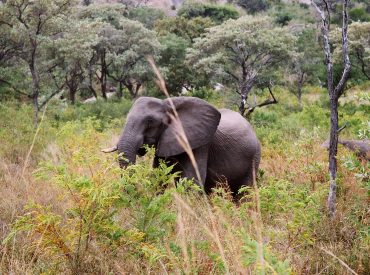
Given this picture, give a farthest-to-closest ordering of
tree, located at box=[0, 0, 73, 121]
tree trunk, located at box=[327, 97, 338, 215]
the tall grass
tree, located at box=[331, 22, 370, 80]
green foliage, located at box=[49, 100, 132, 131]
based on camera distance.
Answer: tree, located at box=[331, 22, 370, 80]
green foliage, located at box=[49, 100, 132, 131]
tree, located at box=[0, 0, 73, 121]
tree trunk, located at box=[327, 97, 338, 215]
the tall grass

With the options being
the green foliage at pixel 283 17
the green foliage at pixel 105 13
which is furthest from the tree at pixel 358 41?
the green foliage at pixel 283 17

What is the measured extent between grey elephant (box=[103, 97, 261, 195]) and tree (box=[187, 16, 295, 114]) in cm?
1203

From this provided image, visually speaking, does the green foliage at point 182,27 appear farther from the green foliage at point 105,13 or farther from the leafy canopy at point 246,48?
the leafy canopy at point 246,48

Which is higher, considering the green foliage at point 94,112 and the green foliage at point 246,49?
the green foliage at point 246,49

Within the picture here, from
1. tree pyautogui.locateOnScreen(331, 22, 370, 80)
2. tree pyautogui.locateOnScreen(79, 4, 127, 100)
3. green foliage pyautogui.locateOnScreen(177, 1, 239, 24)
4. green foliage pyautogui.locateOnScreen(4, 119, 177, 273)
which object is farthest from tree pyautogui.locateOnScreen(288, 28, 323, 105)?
green foliage pyautogui.locateOnScreen(4, 119, 177, 273)

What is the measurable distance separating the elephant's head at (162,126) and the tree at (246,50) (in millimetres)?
12875

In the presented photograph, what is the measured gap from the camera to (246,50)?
64.4ft

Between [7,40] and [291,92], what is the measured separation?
17.1 m

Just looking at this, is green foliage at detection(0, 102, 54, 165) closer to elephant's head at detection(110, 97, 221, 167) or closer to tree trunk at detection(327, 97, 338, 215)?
elephant's head at detection(110, 97, 221, 167)

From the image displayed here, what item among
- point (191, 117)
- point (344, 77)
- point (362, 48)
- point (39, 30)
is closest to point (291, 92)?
point (362, 48)

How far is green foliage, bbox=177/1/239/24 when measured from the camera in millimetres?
44188

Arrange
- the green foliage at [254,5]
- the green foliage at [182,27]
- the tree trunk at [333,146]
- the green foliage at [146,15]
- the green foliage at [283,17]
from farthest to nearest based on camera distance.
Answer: the green foliage at [254,5], the green foliage at [283,17], the green foliage at [146,15], the green foliage at [182,27], the tree trunk at [333,146]

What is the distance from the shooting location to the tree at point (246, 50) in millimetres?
19250

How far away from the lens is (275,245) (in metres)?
3.49
